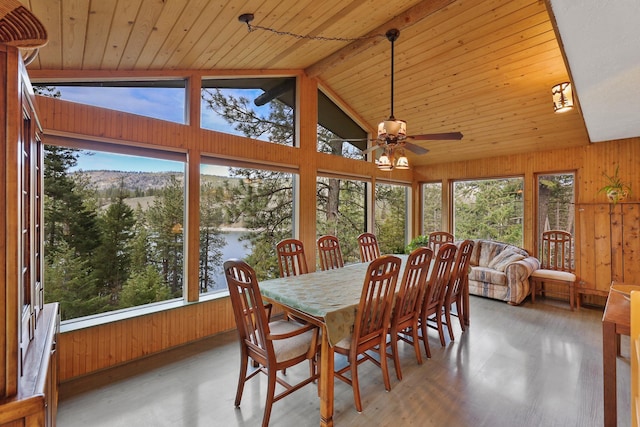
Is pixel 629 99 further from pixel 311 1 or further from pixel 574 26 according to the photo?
pixel 311 1

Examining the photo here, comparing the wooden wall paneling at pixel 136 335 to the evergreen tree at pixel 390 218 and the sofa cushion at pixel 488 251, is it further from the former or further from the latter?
the sofa cushion at pixel 488 251

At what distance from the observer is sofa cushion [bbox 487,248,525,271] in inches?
181

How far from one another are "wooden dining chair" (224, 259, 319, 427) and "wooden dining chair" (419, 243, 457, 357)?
1262 mm

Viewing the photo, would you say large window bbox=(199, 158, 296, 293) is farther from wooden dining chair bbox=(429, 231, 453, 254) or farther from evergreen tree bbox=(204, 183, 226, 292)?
wooden dining chair bbox=(429, 231, 453, 254)

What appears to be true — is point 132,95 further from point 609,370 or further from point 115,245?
point 609,370

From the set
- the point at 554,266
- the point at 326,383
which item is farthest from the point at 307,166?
the point at 554,266

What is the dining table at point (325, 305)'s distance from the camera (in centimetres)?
191

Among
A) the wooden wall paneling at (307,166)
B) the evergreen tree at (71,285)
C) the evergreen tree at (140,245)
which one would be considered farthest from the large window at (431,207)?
the evergreen tree at (71,285)

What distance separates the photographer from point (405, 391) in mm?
2299

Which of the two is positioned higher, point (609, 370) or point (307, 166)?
point (307, 166)

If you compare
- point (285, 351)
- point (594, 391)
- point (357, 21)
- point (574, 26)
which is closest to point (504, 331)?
point (594, 391)

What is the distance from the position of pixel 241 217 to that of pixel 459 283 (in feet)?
9.11

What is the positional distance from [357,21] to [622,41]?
217 cm

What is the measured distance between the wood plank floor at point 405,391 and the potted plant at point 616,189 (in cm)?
200
